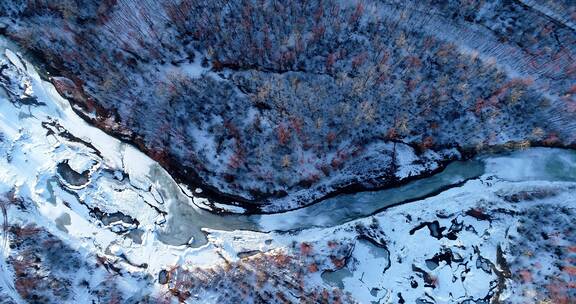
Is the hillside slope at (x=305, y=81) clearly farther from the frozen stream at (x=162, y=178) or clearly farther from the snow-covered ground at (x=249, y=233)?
the snow-covered ground at (x=249, y=233)

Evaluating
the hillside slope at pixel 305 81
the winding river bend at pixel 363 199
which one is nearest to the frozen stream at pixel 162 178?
the winding river bend at pixel 363 199

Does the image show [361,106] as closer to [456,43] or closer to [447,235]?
[456,43]

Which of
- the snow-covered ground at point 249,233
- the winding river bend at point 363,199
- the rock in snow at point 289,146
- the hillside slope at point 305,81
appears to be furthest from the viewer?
the winding river bend at point 363,199

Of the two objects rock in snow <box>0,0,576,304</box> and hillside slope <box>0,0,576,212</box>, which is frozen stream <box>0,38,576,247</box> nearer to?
rock in snow <box>0,0,576,304</box>

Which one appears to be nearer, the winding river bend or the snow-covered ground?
the snow-covered ground

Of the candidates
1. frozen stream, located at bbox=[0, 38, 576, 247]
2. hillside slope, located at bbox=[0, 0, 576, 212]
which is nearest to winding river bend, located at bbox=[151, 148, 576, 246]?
frozen stream, located at bbox=[0, 38, 576, 247]

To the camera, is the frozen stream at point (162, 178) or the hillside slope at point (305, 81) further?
the frozen stream at point (162, 178)

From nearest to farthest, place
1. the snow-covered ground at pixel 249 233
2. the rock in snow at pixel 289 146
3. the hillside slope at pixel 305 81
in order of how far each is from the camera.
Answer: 1. the snow-covered ground at pixel 249 233
2. the rock in snow at pixel 289 146
3. the hillside slope at pixel 305 81

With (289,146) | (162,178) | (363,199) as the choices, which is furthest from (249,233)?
(363,199)
